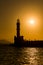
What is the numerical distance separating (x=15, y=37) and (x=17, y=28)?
238 inches

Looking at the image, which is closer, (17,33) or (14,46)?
(17,33)

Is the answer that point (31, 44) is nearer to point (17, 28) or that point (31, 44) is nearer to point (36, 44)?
point (36, 44)

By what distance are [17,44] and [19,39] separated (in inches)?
114

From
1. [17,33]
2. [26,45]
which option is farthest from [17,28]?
[26,45]

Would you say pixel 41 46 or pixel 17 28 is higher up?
pixel 17 28

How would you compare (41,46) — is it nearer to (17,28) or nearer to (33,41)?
(33,41)

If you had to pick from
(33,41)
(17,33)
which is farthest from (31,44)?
(17,33)

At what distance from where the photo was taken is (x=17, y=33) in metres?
101

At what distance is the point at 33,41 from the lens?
350ft

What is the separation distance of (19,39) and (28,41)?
15.0 ft

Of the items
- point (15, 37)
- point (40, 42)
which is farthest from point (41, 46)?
point (15, 37)

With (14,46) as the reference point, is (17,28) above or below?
above

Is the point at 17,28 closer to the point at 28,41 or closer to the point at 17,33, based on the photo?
the point at 17,33

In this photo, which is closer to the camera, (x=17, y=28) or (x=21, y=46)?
(x=17, y=28)
